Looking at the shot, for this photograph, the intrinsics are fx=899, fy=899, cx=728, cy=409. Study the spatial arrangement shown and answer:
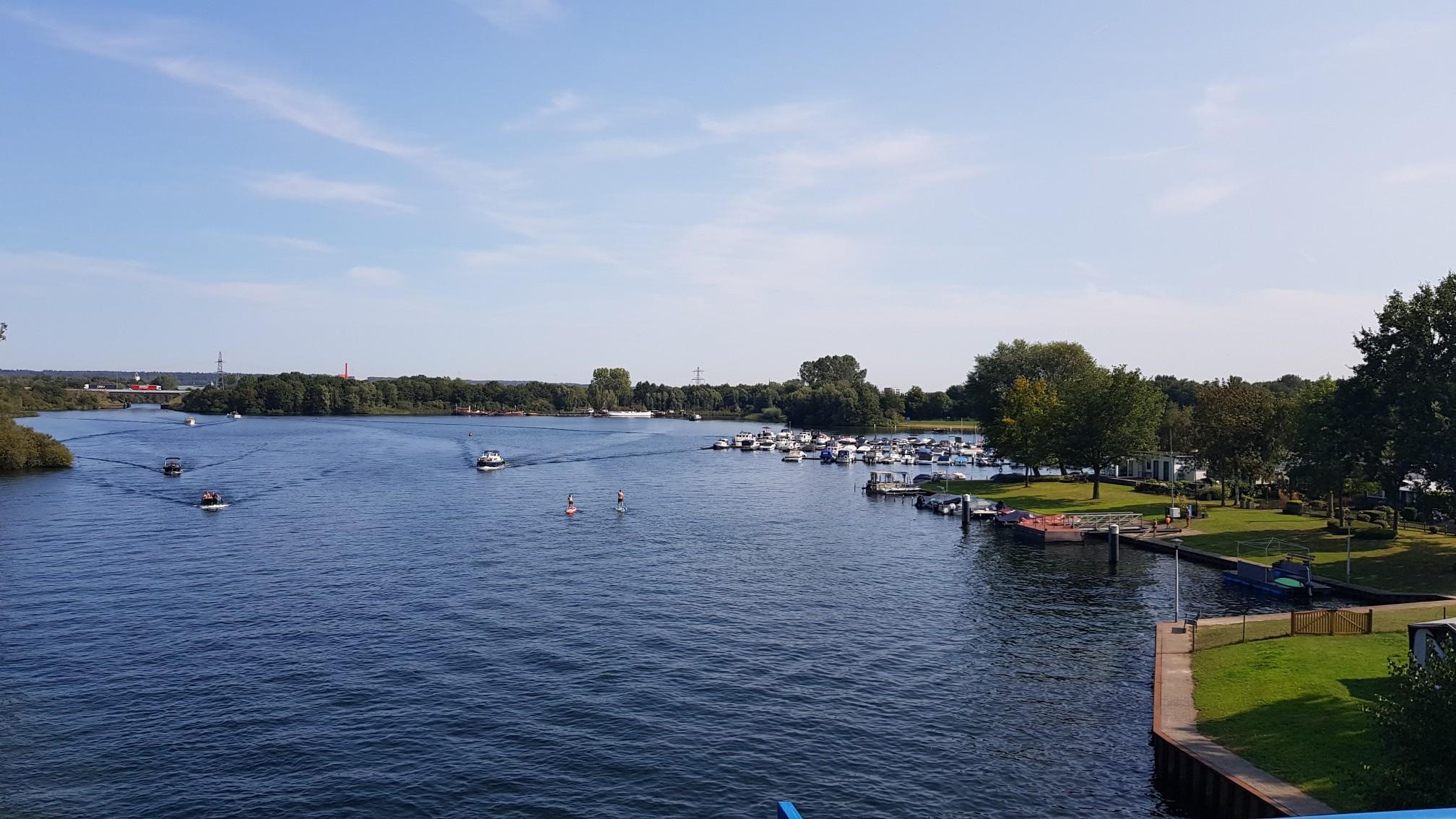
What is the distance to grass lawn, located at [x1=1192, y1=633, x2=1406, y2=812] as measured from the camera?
25.9m

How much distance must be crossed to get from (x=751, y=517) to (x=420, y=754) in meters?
63.5

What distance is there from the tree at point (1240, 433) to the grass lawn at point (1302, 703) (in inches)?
2045

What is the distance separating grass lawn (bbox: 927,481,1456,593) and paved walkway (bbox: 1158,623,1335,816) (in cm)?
2105

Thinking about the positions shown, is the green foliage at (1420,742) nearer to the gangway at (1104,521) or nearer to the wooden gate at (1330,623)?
the wooden gate at (1330,623)

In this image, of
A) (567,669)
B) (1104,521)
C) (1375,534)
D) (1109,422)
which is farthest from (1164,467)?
(567,669)

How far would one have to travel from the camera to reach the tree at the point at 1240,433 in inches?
3430

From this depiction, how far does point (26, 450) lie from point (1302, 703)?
6038 inches

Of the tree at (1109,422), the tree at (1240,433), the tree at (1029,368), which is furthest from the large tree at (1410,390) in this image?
the tree at (1029,368)

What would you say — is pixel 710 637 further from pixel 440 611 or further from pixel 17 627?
pixel 17 627

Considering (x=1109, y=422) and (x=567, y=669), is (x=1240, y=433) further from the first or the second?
(x=567, y=669)

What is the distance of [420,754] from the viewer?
107 ft

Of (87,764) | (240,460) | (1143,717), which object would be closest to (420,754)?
(87,764)

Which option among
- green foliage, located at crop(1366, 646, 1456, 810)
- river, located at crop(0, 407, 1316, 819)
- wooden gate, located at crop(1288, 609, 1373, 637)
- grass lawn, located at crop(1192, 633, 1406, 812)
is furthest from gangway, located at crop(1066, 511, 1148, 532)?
green foliage, located at crop(1366, 646, 1456, 810)

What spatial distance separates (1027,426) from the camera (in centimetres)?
11156
